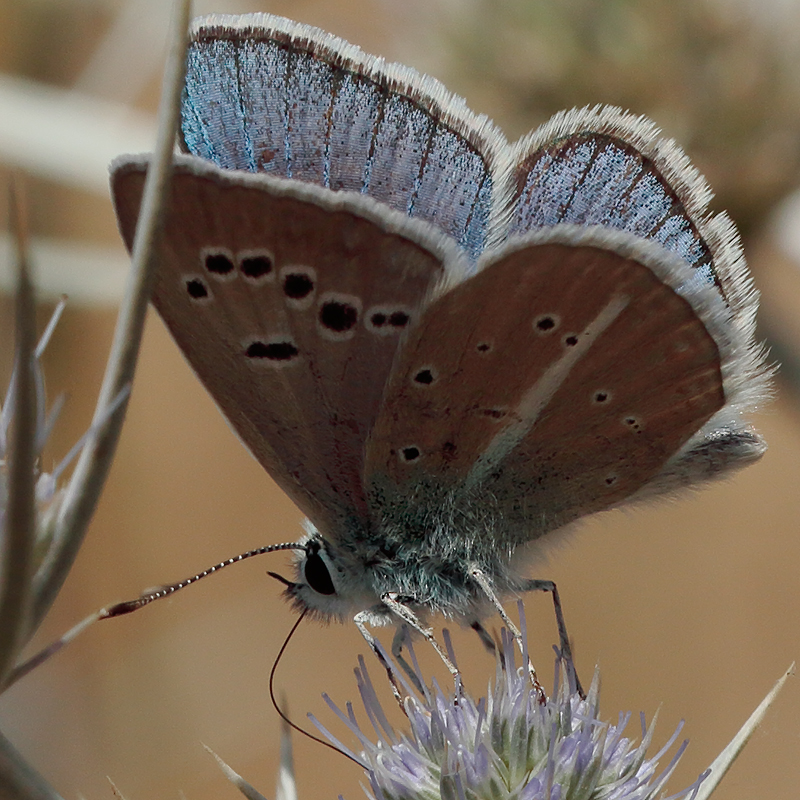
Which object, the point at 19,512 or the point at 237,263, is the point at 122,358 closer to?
the point at 19,512

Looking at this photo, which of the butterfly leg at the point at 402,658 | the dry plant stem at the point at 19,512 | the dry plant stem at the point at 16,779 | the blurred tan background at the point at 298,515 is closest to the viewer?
the dry plant stem at the point at 19,512


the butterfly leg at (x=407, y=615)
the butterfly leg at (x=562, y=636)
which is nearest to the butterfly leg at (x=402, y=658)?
the butterfly leg at (x=407, y=615)

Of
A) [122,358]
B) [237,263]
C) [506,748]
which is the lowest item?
[506,748]

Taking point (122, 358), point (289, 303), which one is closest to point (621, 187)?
point (289, 303)

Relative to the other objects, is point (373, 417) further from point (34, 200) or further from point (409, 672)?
point (34, 200)

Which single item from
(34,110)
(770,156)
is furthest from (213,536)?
(770,156)

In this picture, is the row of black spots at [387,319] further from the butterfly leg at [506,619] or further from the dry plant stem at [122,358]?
the dry plant stem at [122,358]

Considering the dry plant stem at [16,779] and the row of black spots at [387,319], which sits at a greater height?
the row of black spots at [387,319]
